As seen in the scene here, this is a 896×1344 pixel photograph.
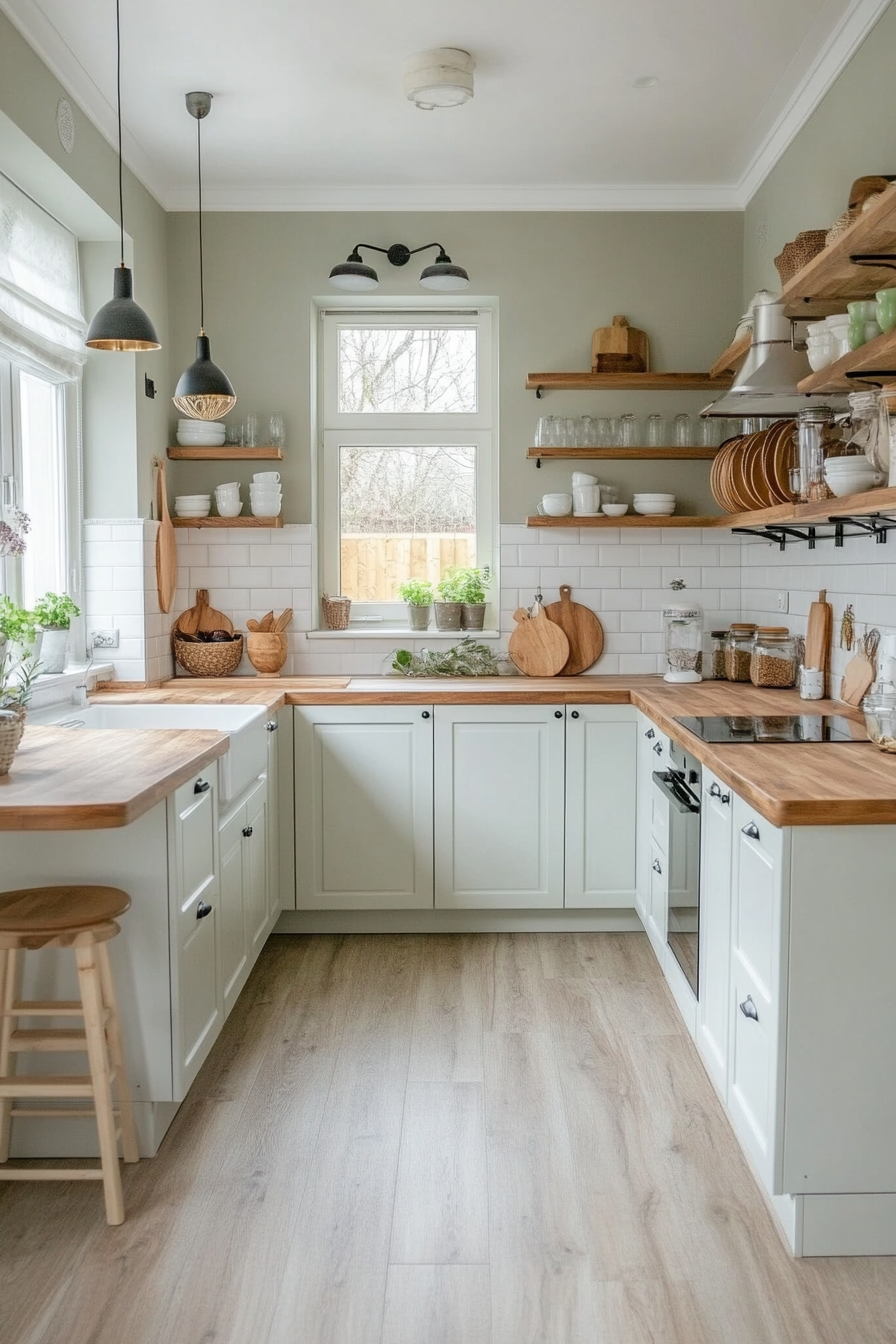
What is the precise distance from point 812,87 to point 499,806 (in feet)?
8.41

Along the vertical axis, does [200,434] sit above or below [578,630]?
above

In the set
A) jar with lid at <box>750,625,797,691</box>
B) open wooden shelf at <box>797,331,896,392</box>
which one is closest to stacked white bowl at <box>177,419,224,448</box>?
jar with lid at <box>750,625,797,691</box>

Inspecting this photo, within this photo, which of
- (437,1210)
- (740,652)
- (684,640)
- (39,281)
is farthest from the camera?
(684,640)

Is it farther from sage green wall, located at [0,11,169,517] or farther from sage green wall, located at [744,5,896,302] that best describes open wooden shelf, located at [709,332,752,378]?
sage green wall, located at [0,11,169,517]

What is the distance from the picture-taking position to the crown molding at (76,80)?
2961 millimetres

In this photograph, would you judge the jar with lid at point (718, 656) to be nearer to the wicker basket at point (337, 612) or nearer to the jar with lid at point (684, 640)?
the jar with lid at point (684, 640)

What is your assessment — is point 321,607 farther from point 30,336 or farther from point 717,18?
point 717,18

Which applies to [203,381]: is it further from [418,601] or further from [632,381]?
[632,381]

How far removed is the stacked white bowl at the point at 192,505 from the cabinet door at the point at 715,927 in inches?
98.6

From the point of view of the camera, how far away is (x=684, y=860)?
3006mm

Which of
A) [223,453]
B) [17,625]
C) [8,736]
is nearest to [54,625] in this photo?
[17,625]

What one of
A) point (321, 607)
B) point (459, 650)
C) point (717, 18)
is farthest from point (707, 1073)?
point (717, 18)

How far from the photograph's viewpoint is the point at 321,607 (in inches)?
182

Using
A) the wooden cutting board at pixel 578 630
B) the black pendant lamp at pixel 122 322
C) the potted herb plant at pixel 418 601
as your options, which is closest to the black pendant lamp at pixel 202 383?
the black pendant lamp at pixel 122 322
